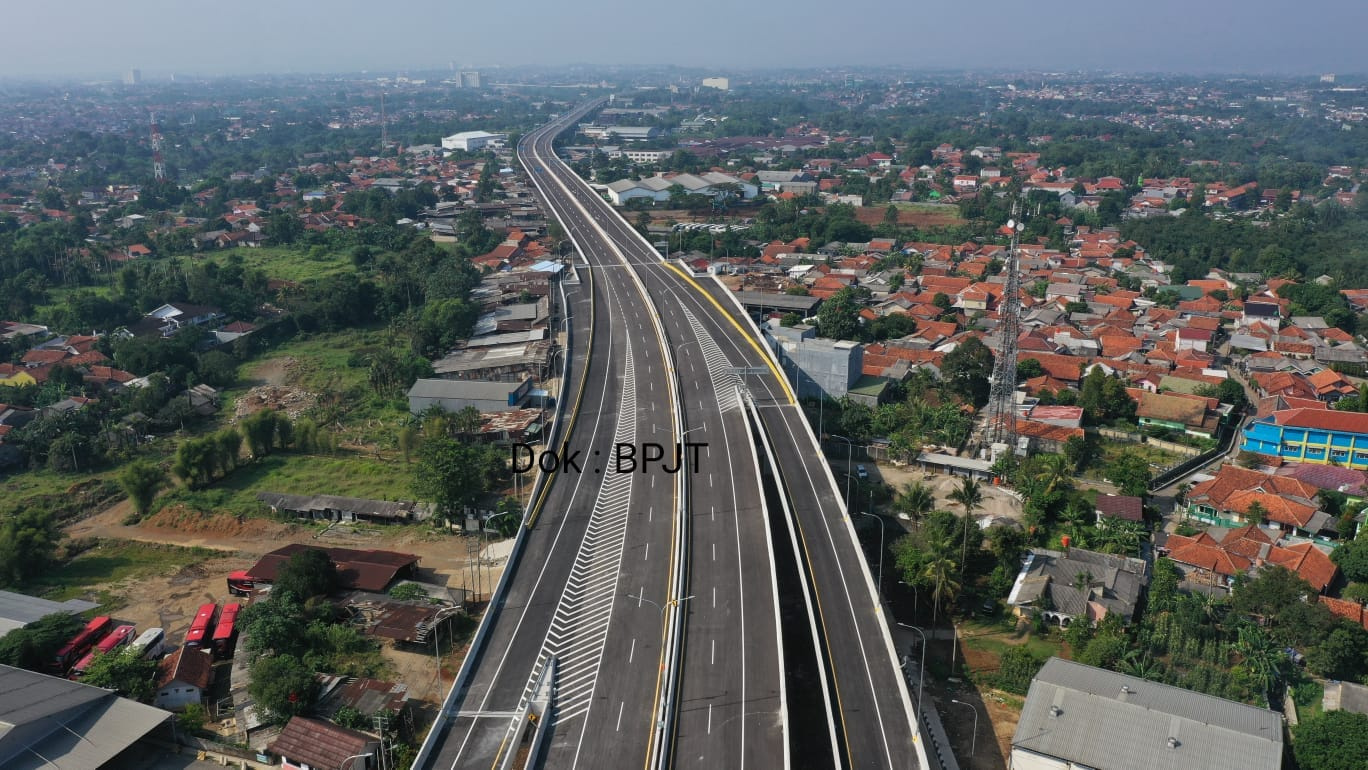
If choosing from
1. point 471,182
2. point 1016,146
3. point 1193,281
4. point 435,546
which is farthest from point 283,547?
point 1016,146

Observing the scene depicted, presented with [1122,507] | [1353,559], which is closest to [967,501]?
[1122,507]

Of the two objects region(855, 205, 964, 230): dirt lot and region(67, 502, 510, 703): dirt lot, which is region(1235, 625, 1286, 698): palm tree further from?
region(855, 205, 964, 230): dirt lot

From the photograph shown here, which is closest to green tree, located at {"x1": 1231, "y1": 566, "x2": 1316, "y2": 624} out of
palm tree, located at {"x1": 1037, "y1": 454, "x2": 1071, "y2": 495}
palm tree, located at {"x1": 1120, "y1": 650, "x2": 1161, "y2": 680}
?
palm tree, located at {"x1": 1120, "y1": 650, "x2": 1161, "y2": 680}

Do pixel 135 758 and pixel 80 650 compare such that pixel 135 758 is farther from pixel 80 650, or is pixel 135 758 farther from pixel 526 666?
pixel 526 666

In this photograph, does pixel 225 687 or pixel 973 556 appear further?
pixel 973 556

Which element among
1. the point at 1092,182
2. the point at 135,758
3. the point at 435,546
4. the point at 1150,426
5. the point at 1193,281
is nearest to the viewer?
the point at 135,758

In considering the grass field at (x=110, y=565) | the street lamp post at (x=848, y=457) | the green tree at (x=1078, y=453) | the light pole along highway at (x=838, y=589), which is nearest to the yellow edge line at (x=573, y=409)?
the light pole along highway at (x=838, y=589)
